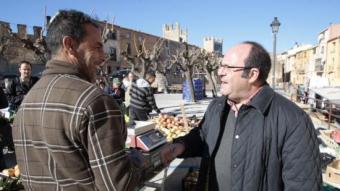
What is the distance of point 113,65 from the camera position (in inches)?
1890

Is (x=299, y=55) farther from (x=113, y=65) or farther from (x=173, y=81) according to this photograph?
(x=113, y=65)

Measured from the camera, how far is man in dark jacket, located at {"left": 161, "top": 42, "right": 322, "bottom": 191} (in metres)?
1.91

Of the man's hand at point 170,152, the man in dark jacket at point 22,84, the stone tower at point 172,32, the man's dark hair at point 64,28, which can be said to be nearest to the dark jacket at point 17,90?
the man in dark jacket at point 22,84

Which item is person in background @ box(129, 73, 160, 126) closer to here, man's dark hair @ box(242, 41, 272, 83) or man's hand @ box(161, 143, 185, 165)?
man's hand @ box(161, 143, 185, 165)

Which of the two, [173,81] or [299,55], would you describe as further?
[299,55]

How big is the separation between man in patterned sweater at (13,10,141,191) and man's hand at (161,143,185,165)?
1.88 feet

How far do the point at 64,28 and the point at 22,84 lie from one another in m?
5.05

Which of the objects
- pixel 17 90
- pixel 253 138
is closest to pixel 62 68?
pixel 253 138

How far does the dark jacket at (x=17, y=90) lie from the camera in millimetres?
6051

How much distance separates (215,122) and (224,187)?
450 millimetres

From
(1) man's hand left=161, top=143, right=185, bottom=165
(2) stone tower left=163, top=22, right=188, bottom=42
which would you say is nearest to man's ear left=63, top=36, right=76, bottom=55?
(1) man's hand left=161, top=143, right=185, bottom=165

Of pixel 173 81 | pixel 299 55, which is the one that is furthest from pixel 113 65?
pixel 299 55

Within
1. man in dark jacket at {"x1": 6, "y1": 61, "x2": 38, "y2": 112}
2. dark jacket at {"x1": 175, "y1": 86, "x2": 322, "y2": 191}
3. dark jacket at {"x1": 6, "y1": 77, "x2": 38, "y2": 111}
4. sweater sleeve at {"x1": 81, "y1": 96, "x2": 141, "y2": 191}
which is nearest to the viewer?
→ sweater sleeve at {"x1": 81, "y1": 96, "x2": 141, "y2": 191}

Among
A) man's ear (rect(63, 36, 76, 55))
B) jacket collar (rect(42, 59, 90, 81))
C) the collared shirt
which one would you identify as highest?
man's ear (rect(63, 36, 76, 55))
